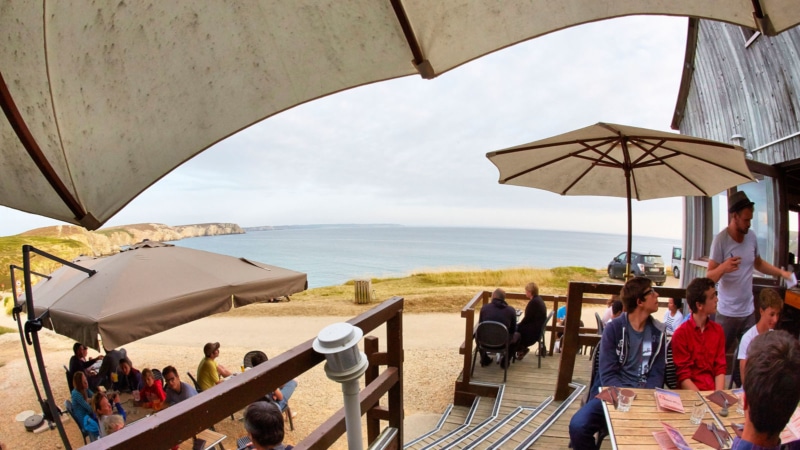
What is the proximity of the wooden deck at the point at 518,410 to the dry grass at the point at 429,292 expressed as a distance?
31.7 feet

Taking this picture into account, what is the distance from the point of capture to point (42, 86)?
171cm

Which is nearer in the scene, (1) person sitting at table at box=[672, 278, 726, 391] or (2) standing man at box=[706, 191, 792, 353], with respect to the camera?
(1) person sitting at table at box=[672, 278, 726, 391]

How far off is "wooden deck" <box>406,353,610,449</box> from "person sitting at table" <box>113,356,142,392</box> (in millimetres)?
4629

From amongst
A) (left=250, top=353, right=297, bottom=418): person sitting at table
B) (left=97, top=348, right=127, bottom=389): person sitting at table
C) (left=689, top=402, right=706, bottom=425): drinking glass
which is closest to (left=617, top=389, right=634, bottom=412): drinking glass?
(left=689, top=402, right=706, bottom=425): drinking glass

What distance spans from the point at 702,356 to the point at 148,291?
17.1 ft

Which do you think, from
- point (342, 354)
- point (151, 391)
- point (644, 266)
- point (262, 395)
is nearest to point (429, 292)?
point (644, 266)

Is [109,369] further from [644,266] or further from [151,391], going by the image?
[644,266]

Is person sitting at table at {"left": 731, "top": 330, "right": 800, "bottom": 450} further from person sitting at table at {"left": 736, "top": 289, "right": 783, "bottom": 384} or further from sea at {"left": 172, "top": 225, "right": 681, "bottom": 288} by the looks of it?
sea at {"left": 172, "top": 225, "right": 681, "bottom": 288}

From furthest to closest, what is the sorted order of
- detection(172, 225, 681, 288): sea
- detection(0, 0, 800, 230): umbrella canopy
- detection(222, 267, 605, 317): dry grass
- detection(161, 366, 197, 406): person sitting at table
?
detection(172, 225, 681, 288): sea, detection(222, 267, 605, 317): dry grass, detection(161, 366, 197, 406): person sitting at table, detection(0, 0, 800, 230): umbrella canopy

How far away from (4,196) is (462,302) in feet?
51.0

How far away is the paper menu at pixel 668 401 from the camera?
7.17 feet

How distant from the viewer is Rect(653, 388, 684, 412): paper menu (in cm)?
218

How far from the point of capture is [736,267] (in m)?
3.13

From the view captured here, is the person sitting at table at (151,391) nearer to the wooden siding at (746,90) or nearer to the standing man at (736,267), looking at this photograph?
the standing man at (736,267)
